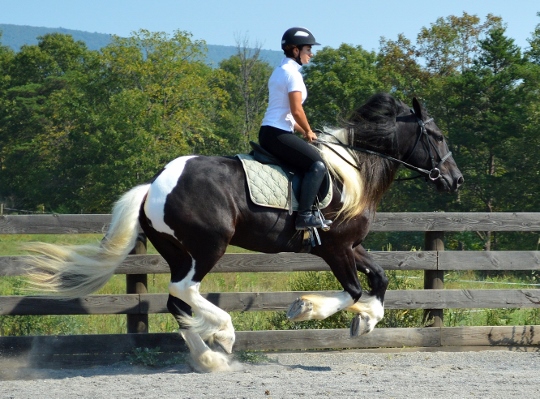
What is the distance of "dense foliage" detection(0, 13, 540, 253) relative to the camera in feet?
107

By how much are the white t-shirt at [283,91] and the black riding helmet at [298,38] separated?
145 millimetres

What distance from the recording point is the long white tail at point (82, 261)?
642cm

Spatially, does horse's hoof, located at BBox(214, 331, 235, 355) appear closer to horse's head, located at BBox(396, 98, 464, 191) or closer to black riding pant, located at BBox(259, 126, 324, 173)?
black riding pant, located at BBox(259, 126, 324, 173)

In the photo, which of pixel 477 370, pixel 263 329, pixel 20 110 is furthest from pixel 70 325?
pixel 20 110

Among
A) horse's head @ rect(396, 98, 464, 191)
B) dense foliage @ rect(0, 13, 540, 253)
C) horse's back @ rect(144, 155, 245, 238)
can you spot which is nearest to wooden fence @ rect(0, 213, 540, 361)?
horse's head @ rect(396, 98, 464, 191)

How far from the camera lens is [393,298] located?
764 cm

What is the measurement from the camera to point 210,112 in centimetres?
5553

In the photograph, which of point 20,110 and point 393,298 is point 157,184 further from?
point 20,110

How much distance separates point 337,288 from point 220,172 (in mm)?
2404

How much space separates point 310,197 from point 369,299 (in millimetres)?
1157

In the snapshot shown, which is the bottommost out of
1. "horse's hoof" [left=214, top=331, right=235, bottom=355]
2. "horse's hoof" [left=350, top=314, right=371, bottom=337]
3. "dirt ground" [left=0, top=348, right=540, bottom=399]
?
"dirt ground" [left=0, top=348, right=540, bottom=399]

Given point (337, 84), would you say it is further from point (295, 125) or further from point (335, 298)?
point (335, 298)

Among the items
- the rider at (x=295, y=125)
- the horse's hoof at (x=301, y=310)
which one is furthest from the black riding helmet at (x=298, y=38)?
the horse's hoof at (x=301, y=310)

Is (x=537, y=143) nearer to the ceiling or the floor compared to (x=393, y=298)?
nearer to the ceiling
